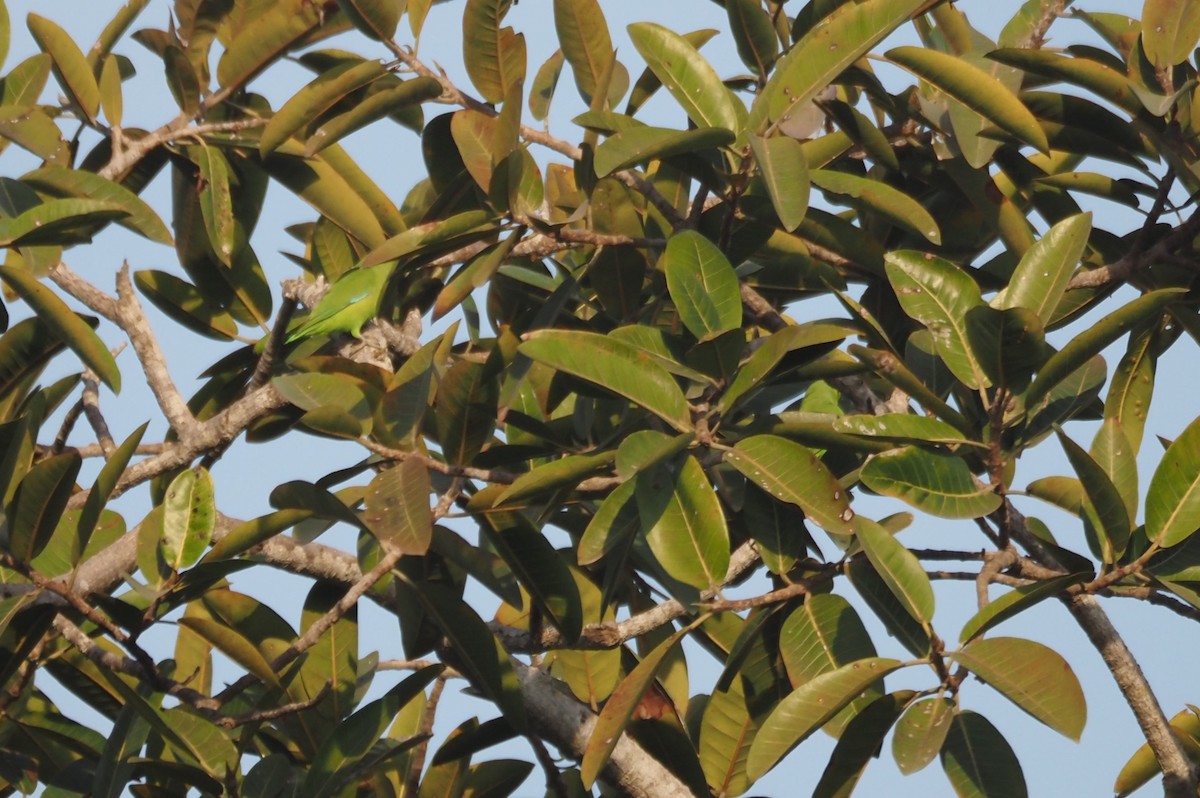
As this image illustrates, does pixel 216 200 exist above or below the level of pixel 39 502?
above

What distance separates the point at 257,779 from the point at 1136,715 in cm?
134

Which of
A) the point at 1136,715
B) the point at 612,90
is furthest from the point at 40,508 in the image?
the point at 1136,715

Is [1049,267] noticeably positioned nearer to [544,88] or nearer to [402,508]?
[402,508]

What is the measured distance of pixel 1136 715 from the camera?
6.08 feet

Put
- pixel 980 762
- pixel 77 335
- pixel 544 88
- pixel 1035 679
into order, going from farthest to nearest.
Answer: pixel 544 88, pixel 77 335, pixel 980 762, pixel 1035 679

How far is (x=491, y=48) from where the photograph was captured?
84.4 inches

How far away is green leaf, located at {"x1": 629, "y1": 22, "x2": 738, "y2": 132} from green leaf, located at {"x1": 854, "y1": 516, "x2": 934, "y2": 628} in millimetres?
644

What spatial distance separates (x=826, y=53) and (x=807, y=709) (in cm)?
90

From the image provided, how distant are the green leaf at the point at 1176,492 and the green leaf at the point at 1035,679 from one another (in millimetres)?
252

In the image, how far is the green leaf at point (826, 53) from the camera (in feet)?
5.60

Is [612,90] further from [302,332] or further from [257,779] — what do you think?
[257,779]

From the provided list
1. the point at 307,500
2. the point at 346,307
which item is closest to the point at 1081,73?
the point at 307,500

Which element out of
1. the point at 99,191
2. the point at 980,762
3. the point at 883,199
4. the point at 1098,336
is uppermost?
the point at 99,191

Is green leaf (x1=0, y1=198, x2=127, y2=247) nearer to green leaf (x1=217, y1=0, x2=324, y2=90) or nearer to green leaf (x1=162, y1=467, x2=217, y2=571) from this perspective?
green leaf (x1=162, y1=467, x2=217, y2=571)
